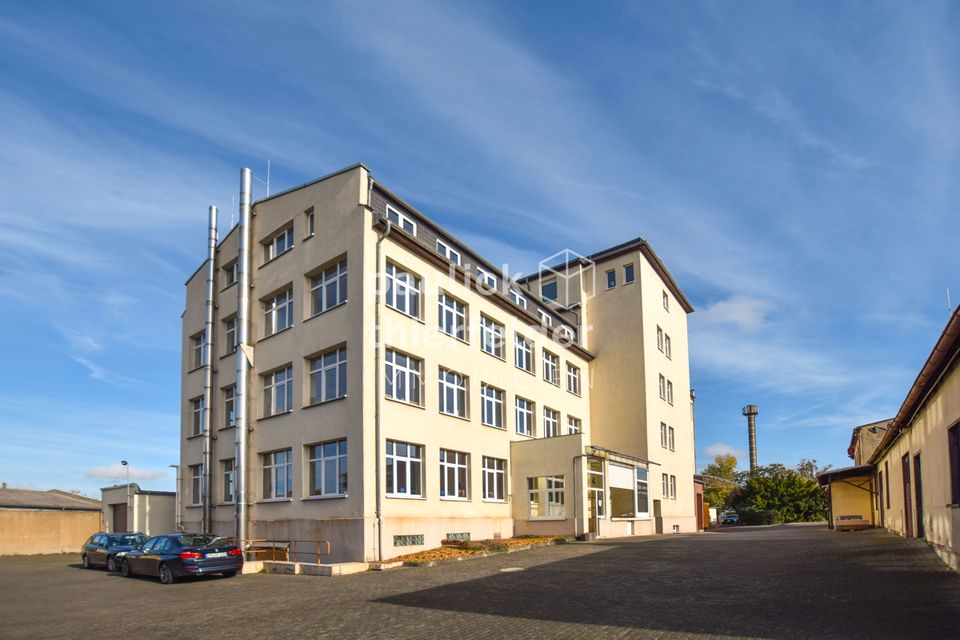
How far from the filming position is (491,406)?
33344 mm

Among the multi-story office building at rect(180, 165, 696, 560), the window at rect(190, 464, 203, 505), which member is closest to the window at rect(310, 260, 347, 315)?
the multi-story office building at rect(180, 165, 696, 560)

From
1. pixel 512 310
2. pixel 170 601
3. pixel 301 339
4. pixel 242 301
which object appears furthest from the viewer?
pixel 512 310

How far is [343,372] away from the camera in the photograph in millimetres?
26266

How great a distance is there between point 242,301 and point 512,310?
466 inches

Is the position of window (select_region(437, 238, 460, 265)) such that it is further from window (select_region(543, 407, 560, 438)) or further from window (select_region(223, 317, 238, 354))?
window (select_region(543, 407, 560, 438))

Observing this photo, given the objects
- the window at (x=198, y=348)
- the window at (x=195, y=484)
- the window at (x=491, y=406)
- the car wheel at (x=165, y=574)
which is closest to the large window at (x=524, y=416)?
the window at (x=491, y=406)

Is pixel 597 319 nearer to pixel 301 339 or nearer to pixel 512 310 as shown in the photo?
pixel 512 310

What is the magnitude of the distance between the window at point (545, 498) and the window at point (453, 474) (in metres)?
4.15

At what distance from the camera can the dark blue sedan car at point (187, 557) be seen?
20469 millimetres

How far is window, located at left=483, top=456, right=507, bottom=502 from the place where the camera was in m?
32.1

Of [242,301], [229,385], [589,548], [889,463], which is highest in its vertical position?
[242,301]

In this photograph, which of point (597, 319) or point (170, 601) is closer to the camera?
point (170, 601)

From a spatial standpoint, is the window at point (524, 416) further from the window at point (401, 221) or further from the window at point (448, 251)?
the window at point (401, 221)

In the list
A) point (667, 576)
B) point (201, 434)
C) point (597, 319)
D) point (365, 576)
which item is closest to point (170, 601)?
point (365, 576)
